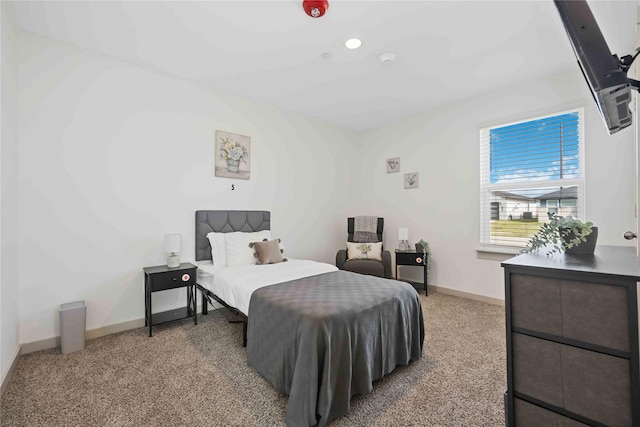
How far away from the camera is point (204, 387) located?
76.2 inches

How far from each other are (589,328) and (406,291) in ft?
4.18

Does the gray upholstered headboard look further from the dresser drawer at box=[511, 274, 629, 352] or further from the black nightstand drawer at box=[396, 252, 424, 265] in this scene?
the dresser drawer at box=[511, 274, 629, 352]

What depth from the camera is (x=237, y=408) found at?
172 centimetres

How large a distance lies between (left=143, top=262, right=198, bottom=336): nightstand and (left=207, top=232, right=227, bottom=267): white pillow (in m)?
0.26

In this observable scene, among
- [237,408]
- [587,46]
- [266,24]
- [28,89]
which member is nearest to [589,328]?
[587,46]

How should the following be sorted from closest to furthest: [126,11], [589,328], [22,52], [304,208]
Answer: [589,328]
[126,11]
[22,52]
[304,208]

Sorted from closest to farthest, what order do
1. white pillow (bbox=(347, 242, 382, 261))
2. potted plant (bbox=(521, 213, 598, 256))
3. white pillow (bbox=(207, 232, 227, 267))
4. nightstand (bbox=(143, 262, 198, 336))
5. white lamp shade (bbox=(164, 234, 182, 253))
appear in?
1. potted plant (bbox=(521, 213, 598, 256))
2. nightstand (bbox=(143, 262, 198, 336))
3. white lamp shade (bbox=(164, 234, 182, 253))
4. white pillow (bbox=(207, 232, 227, 267))
5. white pillow (bbox=(347, 242, 382, 261))

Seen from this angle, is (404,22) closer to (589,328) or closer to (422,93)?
(422,93)

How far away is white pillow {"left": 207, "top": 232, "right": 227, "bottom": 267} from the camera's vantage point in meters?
3.17

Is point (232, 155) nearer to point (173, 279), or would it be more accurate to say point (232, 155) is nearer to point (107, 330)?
point (173, 279)

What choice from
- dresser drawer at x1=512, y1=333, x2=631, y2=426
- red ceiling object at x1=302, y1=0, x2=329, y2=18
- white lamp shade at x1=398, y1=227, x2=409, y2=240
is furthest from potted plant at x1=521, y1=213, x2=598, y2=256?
white lamp shade at x1=398, y1=227, x2=409, y2=240

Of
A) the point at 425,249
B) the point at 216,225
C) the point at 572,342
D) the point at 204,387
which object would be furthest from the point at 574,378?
the point at 216,225

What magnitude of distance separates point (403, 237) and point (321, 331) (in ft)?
9.75

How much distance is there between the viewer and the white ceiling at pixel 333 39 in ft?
6.92
